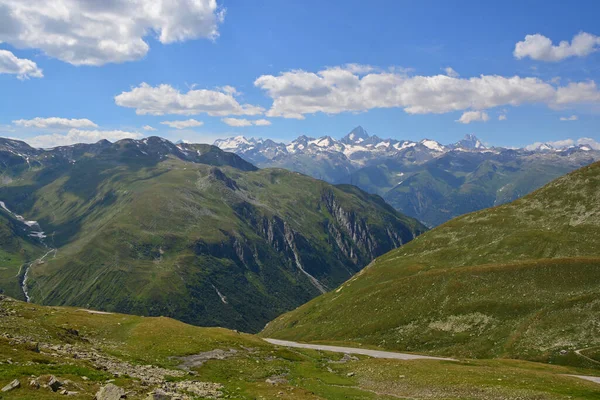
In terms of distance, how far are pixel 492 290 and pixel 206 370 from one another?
278ft

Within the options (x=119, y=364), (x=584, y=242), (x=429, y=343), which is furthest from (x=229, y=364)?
(x=584, y=242)

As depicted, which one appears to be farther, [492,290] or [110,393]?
[492,290]

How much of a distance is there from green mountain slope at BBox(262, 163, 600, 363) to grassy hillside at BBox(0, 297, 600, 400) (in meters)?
18.7

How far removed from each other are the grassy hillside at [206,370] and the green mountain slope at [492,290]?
1870 centimetres

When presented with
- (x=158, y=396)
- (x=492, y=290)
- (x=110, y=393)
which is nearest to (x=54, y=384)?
(x=110, y=393)

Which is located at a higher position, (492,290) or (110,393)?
(110,393)

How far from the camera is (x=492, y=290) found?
106625mm

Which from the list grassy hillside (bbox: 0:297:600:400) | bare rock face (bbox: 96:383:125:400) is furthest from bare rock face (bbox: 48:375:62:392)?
bare rock face (bbox: 96:383:125:400)

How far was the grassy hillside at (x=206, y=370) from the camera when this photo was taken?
1316 inches

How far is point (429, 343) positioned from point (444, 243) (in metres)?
69.0

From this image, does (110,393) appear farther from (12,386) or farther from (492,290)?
(492,290)

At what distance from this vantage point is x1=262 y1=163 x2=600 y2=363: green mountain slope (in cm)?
9050

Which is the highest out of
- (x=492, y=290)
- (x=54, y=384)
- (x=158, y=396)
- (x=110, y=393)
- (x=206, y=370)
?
(x=54, y=384)

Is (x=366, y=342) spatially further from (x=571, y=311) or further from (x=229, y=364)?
(x=229, y=364)
